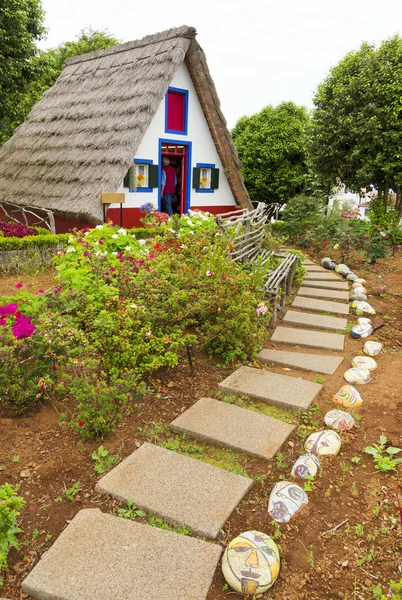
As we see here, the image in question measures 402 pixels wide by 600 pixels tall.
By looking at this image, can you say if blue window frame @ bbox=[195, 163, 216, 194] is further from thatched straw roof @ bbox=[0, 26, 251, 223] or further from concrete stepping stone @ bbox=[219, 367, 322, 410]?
concrete stepping stone @ bbox=[219, 367, 322, 410]

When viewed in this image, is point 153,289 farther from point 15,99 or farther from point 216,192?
point 15,99

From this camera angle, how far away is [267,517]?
267 cm

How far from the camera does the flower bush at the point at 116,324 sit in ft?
10.8

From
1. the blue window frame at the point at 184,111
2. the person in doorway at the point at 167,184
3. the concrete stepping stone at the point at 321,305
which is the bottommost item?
the concrete stepping stone at the point at 321,305

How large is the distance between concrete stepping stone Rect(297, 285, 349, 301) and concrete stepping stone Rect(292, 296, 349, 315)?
0.26 m

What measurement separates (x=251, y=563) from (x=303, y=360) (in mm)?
2932

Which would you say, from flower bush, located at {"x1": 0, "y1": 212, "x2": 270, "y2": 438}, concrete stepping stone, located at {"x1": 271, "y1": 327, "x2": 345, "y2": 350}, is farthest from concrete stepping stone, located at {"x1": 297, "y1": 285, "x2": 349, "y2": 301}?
flower bush, located at {"x1": 0, "y1": 212, "x2": 270, "y2": 438}

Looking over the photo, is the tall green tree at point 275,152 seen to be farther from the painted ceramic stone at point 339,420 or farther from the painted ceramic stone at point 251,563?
the painted ceramic stone at point 251,563

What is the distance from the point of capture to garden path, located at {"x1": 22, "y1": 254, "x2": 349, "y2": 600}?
2.11 m

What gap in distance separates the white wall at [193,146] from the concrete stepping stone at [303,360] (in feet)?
23.1

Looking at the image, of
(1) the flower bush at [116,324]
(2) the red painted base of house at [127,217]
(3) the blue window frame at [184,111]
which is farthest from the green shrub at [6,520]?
(3) the blue window frame at [184,111]

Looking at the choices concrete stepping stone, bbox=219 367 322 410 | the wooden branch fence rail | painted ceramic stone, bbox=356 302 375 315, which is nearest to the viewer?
concrete stepping stone, bbox=219 367 322 410

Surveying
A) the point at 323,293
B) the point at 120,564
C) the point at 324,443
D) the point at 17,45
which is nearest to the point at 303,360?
the point at 324,443

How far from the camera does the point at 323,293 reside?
755cm
